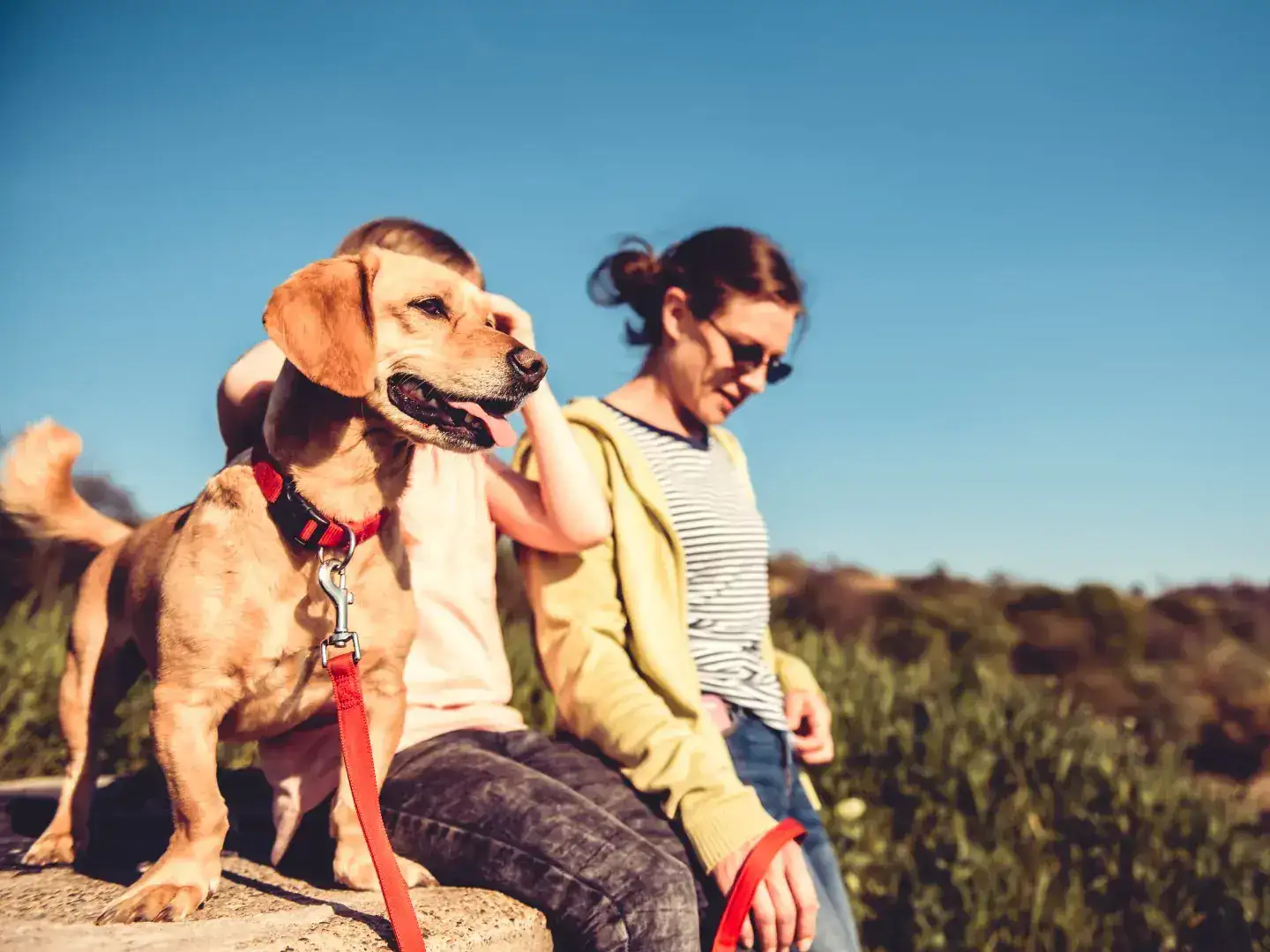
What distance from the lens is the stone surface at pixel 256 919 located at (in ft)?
6.23

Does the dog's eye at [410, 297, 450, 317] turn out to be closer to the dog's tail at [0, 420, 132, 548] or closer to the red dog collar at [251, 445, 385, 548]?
the red dog collar at [251, 445, 385, 548]

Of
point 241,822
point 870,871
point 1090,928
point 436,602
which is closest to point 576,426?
point 436,602

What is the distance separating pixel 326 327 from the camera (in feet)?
7.34

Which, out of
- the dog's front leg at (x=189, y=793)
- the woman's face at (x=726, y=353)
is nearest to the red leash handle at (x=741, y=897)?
the dog's front leg at (x=189, y=793)

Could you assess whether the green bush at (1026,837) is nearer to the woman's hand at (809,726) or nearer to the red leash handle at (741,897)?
the woman's hand at (809,726)

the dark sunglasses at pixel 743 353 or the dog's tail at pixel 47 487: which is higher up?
the dark sunglasses at pixel 743 353

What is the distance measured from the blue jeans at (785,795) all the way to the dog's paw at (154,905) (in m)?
1.47

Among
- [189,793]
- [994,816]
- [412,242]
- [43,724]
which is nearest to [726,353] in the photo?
[412,242]

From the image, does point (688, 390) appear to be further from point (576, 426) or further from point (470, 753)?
point (470, 753)

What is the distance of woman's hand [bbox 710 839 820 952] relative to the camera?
8.09 feet

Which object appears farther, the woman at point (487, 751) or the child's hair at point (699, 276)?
the child's hair at point (699, 276)

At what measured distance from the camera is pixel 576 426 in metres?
3.20

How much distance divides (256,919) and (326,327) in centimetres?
121

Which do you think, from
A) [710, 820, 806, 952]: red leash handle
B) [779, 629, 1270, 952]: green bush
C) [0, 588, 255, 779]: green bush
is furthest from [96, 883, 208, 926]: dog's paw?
[779, 629, 1270, 952]: green bush
